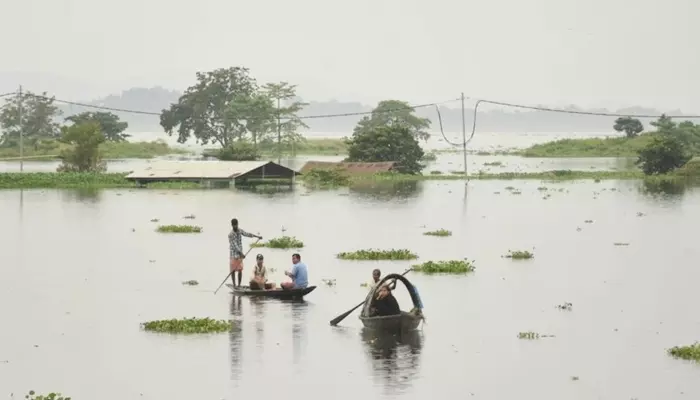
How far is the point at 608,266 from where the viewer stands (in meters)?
Result: 43.2

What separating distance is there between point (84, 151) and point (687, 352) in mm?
81848

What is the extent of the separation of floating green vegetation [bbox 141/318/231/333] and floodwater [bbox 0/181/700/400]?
1.19 ft

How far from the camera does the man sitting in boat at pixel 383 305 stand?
2817 centimetres

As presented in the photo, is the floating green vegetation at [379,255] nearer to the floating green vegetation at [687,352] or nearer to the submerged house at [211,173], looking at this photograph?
the floating green vegetation at [687,352]

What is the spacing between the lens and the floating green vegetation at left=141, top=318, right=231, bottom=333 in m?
29.0

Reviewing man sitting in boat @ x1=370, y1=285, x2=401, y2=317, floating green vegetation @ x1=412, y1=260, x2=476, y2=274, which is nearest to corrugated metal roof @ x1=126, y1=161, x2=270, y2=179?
floating green vegetation @ x1=412, y1=260, x2=476, y2=274

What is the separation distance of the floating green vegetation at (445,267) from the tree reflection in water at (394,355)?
10.9m

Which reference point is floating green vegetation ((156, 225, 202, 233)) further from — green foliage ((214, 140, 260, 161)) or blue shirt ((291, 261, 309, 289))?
green foliage ((214, 140, 260, 161))

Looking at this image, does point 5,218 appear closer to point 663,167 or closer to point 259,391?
point 259,391

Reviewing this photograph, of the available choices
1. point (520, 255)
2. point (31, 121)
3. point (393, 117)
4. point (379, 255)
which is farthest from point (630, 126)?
point (379, 255)

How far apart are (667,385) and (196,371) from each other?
9.24m

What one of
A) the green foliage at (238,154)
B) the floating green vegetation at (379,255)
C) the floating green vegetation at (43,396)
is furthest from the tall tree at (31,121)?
the floating green vegetation at (43,396)

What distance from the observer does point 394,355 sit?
26.3m

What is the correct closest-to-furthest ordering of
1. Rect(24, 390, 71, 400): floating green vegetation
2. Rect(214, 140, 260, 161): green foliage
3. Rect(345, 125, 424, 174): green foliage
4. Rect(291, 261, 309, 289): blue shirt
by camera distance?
1. Rect(24, 390, 71, 400): floating green vegetation
2. Rect(291, 261, 309, 289): blue shirt
3. Rect(214, 140, 260, 161): green foliage
4. Rect(345, 125, 424, 174): green foliage
